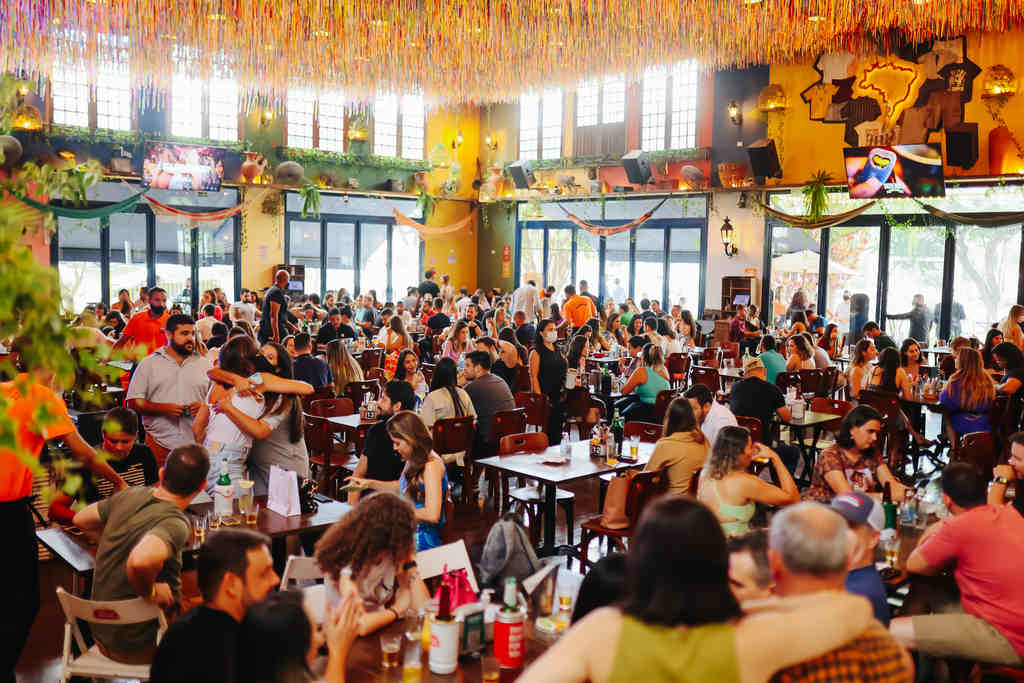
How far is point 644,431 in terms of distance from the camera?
6938 mm

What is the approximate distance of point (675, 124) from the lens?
18266mm

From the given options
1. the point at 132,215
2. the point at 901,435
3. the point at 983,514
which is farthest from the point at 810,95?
the point at 983,514

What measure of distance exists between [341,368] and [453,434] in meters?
2.01

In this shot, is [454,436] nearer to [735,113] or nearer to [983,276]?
[983,276]

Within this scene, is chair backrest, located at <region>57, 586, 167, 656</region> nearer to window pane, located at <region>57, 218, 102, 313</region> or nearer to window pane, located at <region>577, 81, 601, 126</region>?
window pane, located at <region>57, 218, 102, 313</region>

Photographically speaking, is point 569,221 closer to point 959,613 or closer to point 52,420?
point 959,613

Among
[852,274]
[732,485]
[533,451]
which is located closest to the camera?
[732,485]

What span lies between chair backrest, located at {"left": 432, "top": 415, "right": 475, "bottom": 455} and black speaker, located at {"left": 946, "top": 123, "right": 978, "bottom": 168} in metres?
11.0

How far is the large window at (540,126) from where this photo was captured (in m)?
20.2

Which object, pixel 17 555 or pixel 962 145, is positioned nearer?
pixel 17 555

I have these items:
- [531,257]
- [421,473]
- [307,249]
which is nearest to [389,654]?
[421,473]

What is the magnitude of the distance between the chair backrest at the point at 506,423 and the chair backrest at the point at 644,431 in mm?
887

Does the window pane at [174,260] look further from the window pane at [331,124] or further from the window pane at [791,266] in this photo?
the window pane at [791,266]

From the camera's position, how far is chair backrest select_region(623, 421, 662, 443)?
6.88m
